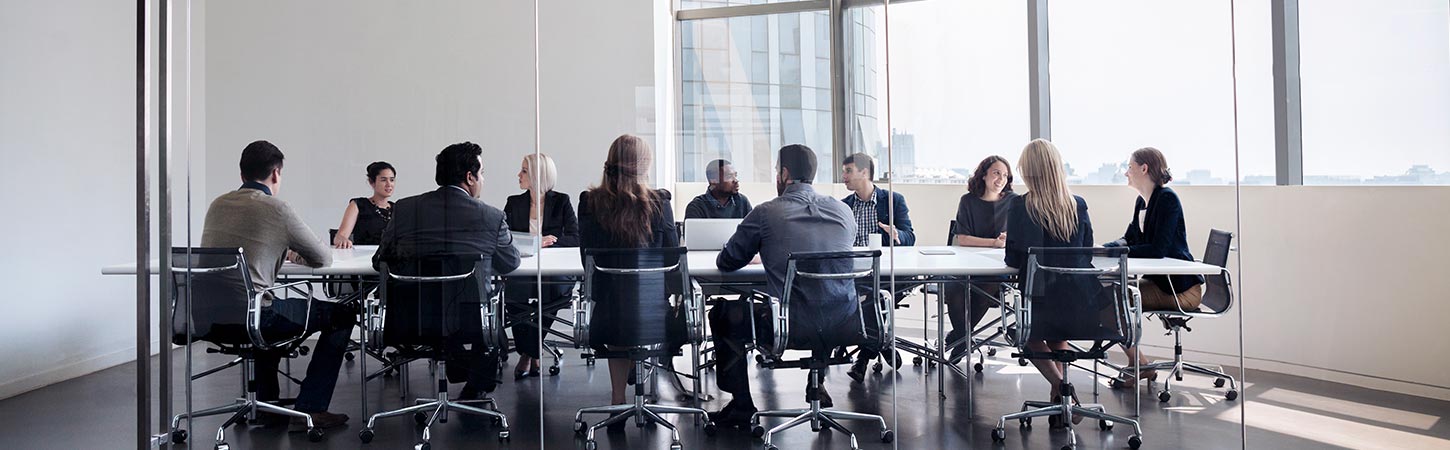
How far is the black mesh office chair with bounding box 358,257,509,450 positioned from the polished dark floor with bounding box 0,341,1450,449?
5 centimetres

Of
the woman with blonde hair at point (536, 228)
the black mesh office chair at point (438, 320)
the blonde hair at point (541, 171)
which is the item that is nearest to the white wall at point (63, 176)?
the black mesh office chair at point (438, 320)

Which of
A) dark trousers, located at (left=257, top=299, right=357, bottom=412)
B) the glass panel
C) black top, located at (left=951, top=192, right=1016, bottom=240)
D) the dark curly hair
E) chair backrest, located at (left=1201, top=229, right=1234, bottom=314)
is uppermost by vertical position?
the glass panel

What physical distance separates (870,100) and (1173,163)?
1.24 metres

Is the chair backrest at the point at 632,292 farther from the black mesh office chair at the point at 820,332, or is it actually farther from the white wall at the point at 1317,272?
the black mesh office chair at the point at 820,332

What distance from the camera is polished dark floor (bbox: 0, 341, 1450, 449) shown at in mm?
3730

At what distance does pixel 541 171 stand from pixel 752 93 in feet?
2.91

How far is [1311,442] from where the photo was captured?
3773 millimetres

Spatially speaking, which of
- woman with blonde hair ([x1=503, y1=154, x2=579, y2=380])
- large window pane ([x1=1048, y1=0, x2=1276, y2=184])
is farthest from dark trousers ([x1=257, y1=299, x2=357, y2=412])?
large window pane ([x1=1048, y1=0, x2=1276, y2=184])

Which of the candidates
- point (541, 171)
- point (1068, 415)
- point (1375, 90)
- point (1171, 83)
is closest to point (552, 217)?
point (541, 171)

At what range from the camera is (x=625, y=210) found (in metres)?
3.66

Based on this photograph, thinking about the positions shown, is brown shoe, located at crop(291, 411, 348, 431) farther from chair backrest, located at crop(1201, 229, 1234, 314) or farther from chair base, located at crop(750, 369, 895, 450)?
chair backrest, located at crop(1201, 229, 1234, 314)

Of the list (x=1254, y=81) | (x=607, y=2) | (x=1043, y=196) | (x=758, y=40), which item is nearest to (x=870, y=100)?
(x=758, y=40)

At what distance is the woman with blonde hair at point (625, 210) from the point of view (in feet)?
11.9

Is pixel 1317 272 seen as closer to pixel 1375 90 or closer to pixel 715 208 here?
pixel 1375 90
